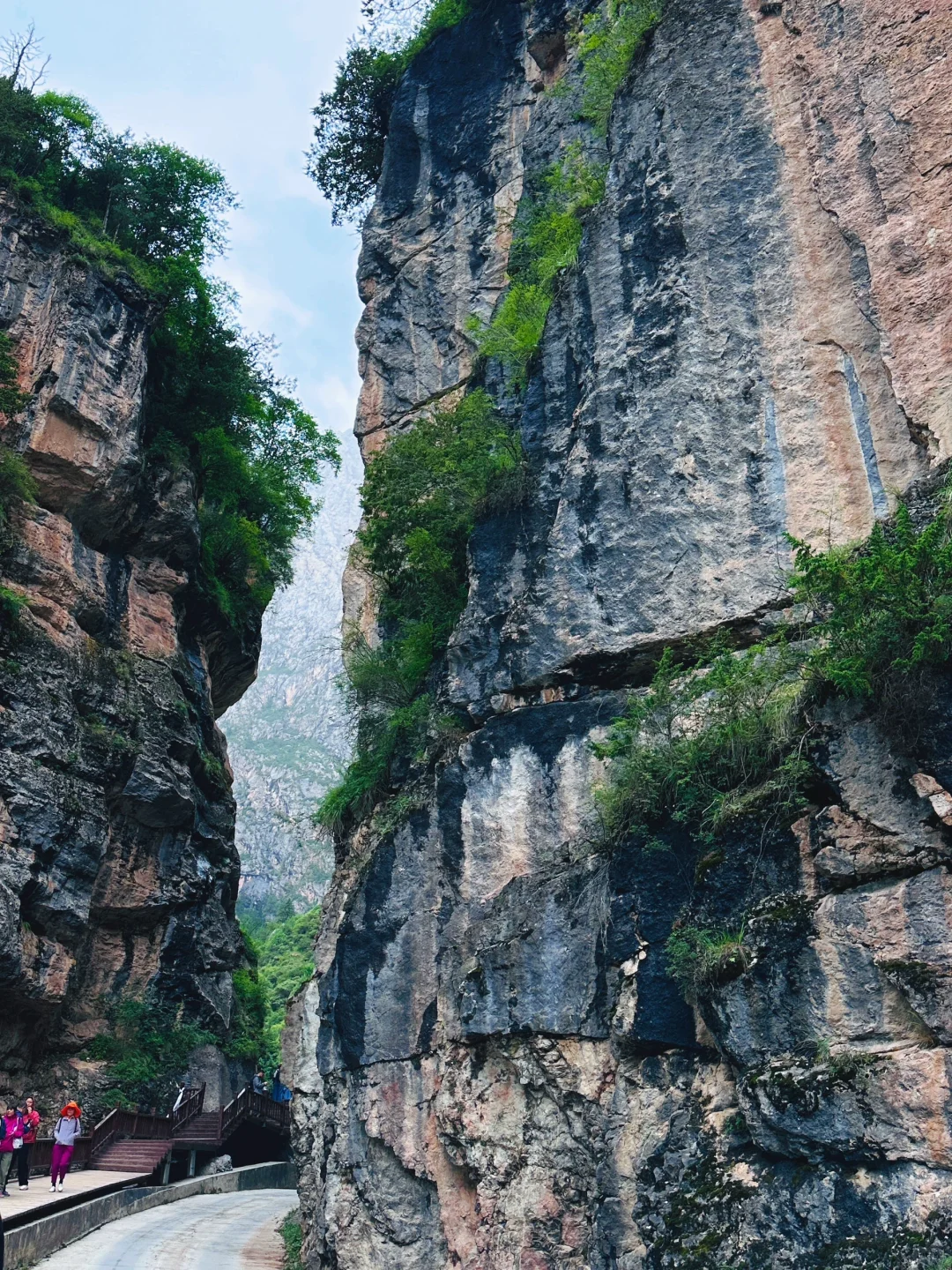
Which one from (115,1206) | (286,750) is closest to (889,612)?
(115,1206)

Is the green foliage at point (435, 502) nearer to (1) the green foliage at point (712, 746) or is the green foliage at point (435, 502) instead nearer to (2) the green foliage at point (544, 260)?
(2) the green foliage at point (544, 260)

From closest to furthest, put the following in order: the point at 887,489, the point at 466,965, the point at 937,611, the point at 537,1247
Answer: the point at 937,611 < the point at 537,1247 < the point at 887,489 < the point at 466,965

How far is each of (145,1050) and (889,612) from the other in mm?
20530

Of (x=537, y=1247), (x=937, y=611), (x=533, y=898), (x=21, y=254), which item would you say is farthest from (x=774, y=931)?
(x=21, y=254)

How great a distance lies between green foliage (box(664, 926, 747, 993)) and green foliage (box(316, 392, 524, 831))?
17.4 ft

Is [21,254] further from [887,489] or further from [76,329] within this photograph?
[887,489]

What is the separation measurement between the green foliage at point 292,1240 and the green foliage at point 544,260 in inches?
517

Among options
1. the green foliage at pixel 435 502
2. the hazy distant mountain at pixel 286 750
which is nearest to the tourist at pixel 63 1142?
the green foliage at pixel 435 502

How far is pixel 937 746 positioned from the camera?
26.1 feet

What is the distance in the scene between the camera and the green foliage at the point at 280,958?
44344 mm

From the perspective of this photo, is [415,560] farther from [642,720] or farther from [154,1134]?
[154,1134]

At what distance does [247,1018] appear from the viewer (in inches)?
1104

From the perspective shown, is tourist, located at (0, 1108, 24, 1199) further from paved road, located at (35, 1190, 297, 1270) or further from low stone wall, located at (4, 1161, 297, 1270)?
paved road, located at (35, 1190, 297, 1270)

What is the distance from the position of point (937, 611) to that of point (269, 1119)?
24263mm
